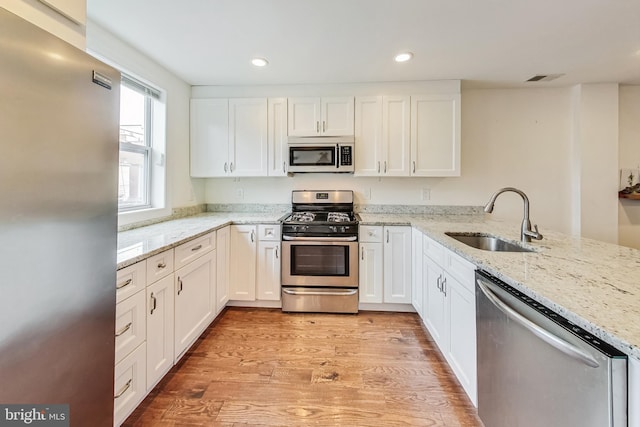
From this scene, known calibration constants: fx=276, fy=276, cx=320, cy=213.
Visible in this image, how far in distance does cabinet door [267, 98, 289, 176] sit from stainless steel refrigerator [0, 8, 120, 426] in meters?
2.00

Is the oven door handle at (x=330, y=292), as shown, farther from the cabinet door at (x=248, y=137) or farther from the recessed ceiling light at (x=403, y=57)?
the recessed ceiling light at (x=403, y=57)

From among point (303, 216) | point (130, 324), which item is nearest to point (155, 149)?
point (303, 216)

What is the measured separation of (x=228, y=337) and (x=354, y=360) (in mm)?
1032

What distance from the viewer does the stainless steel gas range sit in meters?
2.63

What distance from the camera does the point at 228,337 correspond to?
225 cm

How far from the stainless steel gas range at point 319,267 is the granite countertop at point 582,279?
1020 millimetres

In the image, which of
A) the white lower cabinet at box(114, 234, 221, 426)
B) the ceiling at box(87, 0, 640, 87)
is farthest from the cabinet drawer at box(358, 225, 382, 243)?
the ceiling at box(87, 0, 640, 87)

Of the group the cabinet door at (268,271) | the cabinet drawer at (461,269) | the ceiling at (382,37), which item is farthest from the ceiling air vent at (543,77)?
the cabinet door at (268,271)

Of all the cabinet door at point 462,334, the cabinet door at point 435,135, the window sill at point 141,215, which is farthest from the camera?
the cabinet door at point 435,135

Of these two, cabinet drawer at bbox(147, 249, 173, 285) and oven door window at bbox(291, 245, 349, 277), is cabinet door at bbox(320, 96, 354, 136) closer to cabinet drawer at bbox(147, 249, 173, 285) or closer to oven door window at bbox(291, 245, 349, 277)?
oven door window at bbox(291, 245, 349, 277)

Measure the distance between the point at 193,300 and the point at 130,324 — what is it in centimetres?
68

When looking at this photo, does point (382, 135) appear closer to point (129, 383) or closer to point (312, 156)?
point (312, 156)

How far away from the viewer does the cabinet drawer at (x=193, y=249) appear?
1.83 meters

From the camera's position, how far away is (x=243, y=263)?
2.72m
